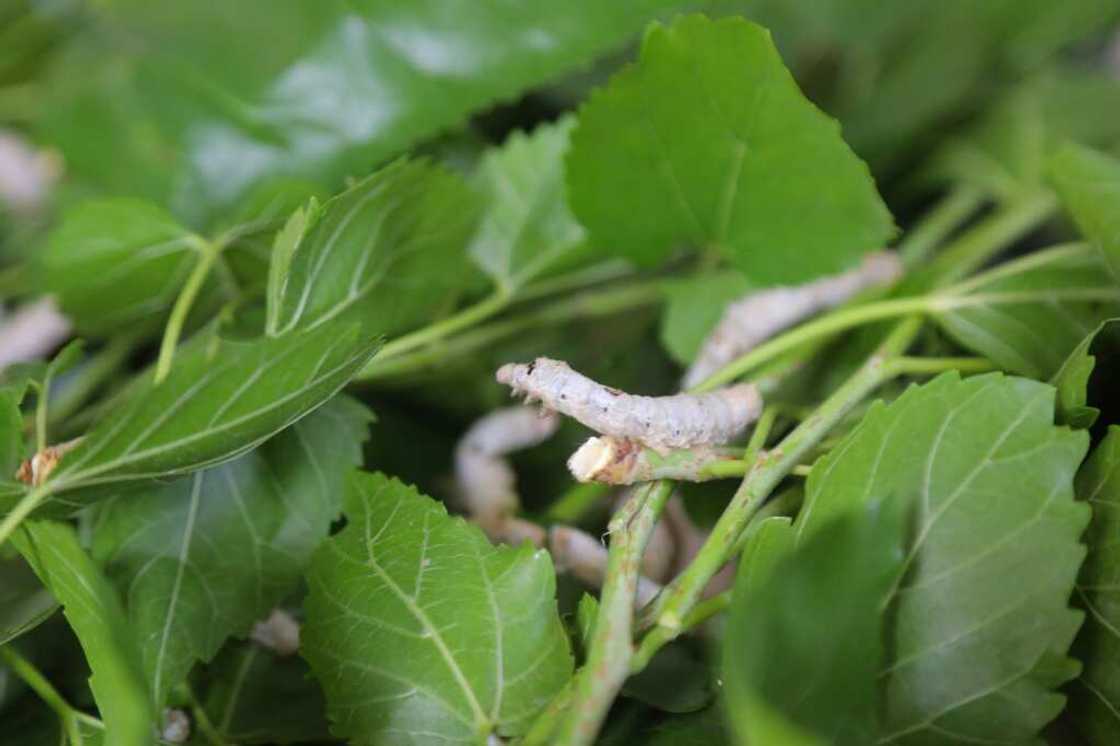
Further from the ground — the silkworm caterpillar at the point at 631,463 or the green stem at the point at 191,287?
the green stem at the point at 191,287

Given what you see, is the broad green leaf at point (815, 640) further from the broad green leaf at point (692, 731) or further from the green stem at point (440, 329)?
the green stem at point (440, 329)

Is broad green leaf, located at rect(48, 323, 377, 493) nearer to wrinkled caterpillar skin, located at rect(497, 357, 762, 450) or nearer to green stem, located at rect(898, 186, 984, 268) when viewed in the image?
wrinkled caterpillar skin, located at rect(497, 357, 762, 450)

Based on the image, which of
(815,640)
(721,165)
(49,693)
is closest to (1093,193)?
(721,165)

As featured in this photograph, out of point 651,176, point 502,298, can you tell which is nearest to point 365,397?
point 502,298

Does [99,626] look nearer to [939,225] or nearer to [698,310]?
[698,310]

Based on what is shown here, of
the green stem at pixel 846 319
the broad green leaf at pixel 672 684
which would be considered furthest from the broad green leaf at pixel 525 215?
the broad green leaf at pixel 672 684
